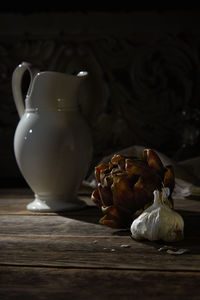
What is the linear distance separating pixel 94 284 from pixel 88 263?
0.08 meters

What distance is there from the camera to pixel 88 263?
62 cm

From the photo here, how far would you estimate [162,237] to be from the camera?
28.7 inches

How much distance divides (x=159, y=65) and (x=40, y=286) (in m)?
1.20

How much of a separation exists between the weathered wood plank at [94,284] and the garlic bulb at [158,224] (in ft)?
0.50

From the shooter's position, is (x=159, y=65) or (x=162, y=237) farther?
(x=159, y=65)

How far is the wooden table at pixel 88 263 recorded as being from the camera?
519 mm

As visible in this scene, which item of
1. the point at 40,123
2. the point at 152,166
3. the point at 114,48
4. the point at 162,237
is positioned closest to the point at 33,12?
the point at 114,48

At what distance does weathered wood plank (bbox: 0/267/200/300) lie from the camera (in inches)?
19.9

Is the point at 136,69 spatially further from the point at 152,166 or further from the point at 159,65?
the point at 152,166

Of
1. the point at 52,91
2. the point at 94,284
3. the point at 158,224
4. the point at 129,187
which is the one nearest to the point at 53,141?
the point at 52,91

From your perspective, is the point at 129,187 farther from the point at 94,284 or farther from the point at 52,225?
the point at 94,284

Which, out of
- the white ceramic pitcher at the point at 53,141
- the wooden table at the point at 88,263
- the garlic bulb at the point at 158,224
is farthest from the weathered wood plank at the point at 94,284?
the white ceramic pitcher at the point at 53,141

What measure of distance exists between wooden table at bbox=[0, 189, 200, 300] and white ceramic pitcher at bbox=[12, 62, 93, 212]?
111 mm

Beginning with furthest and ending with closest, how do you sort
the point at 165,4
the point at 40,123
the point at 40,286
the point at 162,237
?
the point at 165,4, the point at 40,123, the point at 162,237, the point at 40,286
